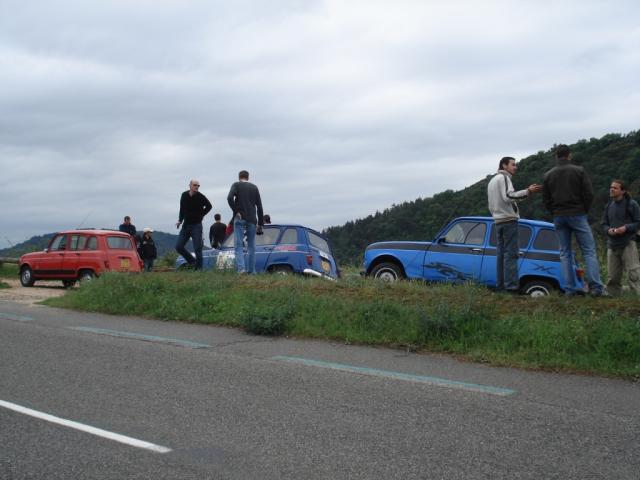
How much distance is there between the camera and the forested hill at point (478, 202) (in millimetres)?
33844

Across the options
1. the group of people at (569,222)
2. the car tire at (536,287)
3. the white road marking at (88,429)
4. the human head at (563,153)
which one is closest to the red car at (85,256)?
the car tire at (536,287)

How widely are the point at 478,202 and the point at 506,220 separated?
27.2 m

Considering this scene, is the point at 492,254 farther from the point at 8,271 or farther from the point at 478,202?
the point at 478,202

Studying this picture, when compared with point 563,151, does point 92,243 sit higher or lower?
lower

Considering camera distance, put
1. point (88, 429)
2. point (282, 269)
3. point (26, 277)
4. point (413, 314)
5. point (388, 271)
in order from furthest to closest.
Answer: 1. point (26, 277)
2. point (282, 269)
3. point (388, 271)
4. point (413, 314)
5. point (88, 429)

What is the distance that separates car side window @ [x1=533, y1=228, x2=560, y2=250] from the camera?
13070 mm

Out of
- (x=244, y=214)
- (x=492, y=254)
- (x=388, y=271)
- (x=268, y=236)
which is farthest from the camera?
(x=268, y=236)

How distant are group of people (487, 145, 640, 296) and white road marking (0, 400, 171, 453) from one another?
6869 millimetres

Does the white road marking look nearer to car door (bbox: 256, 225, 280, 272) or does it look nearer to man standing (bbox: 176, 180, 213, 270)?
man standing (bbox: 176, 180, 213, 270)

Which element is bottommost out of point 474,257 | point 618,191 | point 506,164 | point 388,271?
point 388,271

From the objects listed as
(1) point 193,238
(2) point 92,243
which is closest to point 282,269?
(1) point 193,238

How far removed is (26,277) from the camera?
21.6m

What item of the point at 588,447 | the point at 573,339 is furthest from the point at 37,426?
the point at 573,339

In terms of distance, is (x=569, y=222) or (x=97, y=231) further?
(x=97, y=231)
